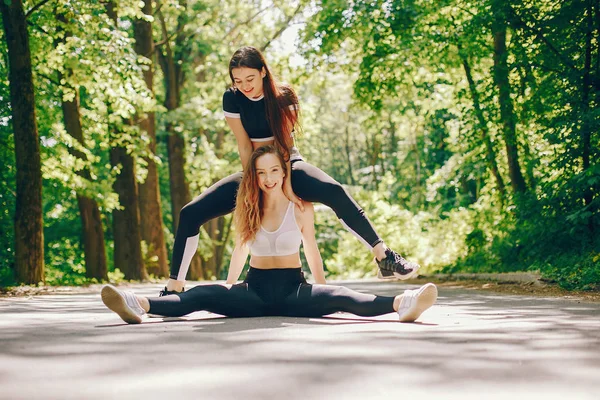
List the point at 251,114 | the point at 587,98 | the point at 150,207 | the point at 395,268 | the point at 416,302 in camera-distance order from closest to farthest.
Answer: the point at 416,302 < the point at 395,268 < the point at 251,114 < the point at 587,98 < the point at 150,207

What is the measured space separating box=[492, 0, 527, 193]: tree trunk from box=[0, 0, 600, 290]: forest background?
1.4 inches

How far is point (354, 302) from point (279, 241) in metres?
0.77

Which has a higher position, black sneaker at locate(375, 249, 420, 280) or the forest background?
the forest background

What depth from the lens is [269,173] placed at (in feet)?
20.9

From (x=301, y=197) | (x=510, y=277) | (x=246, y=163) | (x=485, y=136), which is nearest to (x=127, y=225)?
(x=485, y=136)

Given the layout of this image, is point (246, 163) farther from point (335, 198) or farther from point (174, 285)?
point (174, 285)

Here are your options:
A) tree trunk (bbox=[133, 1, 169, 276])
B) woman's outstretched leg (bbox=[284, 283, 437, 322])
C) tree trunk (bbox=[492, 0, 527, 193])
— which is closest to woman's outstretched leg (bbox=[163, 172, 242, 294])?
woman's outstretched leg (bbox=[284, 283, 437, 322])

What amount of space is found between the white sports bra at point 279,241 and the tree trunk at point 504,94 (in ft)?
25.2

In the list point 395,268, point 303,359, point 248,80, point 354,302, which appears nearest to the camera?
point 303,359

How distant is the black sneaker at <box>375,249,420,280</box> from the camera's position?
19.6 feet

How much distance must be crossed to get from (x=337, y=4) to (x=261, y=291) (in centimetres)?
1520

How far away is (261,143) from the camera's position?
22.9 ft

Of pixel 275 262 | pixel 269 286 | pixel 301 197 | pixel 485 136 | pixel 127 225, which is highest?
pixel 485 136

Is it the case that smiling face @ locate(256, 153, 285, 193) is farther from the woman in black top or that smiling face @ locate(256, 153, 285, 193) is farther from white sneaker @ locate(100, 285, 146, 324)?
white sneaker @ locate(100, 285, 146, 324)
